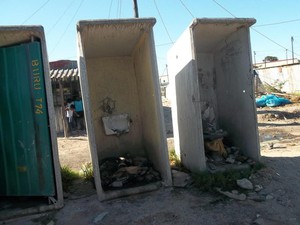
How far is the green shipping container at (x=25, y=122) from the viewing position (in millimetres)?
4012

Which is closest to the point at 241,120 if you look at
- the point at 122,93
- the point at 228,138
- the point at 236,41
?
the point at 228,138

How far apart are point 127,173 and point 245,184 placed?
1.75 m

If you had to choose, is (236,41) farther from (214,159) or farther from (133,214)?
(133,214)

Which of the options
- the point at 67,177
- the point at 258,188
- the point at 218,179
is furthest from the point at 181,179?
the point at 67,177

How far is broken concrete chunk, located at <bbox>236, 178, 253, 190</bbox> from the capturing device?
418cm

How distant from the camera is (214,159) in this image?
5.16 m

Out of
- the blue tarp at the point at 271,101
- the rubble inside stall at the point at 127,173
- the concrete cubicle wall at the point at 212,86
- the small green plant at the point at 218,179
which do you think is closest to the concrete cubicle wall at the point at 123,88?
the rubble inside stall at the point at 127,173

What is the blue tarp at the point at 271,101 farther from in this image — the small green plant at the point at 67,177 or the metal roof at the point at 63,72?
the small green plant at the point at 67,177

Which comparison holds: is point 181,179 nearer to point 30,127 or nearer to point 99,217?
point 99,217

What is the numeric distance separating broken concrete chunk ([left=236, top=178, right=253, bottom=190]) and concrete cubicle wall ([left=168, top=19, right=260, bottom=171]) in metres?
0.56

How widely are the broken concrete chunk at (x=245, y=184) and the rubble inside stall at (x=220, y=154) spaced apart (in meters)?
0.59

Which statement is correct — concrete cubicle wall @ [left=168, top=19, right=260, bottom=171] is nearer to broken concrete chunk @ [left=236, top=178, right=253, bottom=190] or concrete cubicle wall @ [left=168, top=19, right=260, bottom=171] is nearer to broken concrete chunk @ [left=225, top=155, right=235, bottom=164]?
broken concrete chunk @ [left=225, top=155, right=235, bottom=164]

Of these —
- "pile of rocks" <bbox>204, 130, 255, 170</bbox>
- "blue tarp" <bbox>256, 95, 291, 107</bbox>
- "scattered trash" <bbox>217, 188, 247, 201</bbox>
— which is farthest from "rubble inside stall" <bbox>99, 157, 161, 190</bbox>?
"blue tarp" <bbox>256, 95, 291, 107</bbox>

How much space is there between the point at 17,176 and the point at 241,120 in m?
3.48
